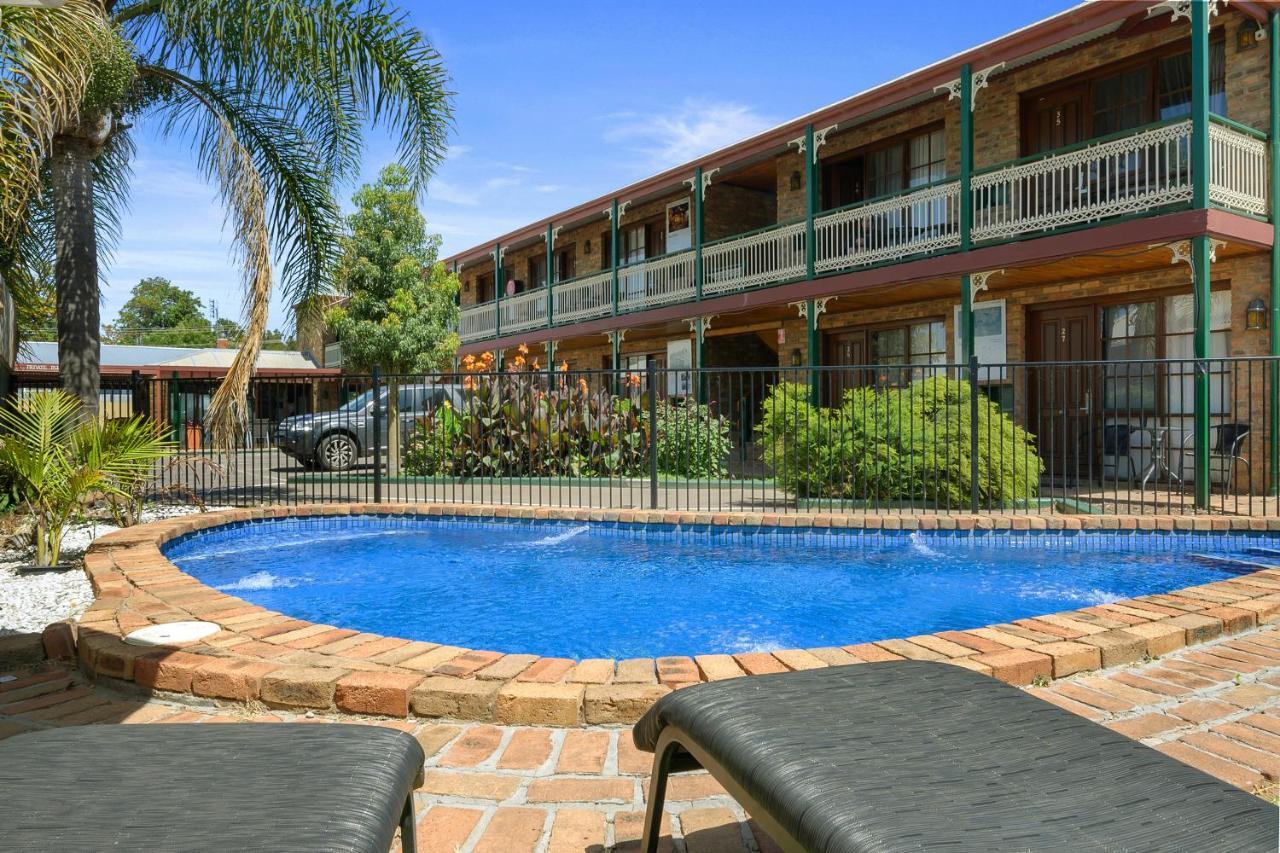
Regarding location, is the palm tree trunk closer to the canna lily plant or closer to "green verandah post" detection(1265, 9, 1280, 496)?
the canna lily plant

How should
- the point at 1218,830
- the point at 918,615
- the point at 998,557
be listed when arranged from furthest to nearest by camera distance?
1. the point at 998,557
2. the point at 918,615
3. the point at 1218,830

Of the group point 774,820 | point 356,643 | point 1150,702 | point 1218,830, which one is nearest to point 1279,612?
point 1150,702

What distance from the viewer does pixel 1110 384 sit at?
11.8m

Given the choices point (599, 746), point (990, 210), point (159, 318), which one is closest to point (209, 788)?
point (599, 746)

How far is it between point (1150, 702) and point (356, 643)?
9.46 feet

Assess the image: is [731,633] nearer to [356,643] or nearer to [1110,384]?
[356,643]

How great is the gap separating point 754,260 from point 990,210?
14.7ft

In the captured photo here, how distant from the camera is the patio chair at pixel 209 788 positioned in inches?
44.5

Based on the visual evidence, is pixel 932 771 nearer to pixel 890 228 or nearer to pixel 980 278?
pixel 980 278

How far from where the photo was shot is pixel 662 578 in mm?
5945

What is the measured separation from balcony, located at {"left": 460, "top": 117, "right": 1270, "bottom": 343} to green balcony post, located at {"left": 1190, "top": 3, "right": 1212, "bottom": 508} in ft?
0.73

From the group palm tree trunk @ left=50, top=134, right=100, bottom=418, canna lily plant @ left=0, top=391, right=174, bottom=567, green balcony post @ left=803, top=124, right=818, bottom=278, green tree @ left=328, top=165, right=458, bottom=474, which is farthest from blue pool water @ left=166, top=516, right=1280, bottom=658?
green balcony post @ left=803, top=124, right=818, bottom=278

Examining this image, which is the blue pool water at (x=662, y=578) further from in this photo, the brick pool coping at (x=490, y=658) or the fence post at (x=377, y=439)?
the brick pool coping at (x=490, y=658)

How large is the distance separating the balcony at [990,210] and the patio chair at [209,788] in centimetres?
1039
